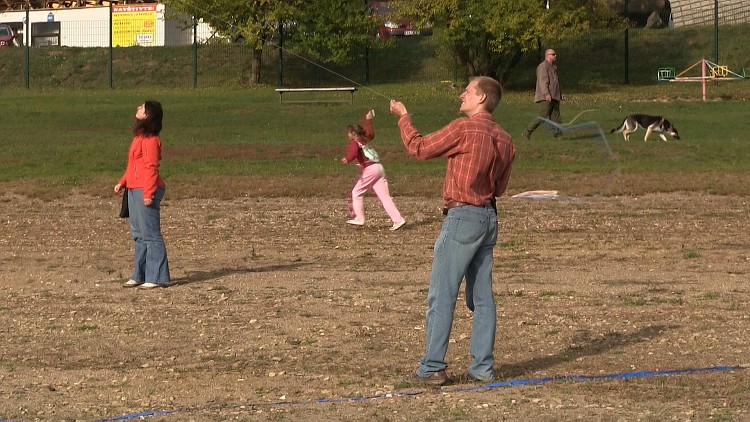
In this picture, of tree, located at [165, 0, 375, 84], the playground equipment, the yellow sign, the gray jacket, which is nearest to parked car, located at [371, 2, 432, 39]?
tree, located at [165, 0, 375, 84]

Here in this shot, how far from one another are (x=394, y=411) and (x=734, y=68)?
1386 inches

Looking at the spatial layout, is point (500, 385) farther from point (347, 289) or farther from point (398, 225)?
point (398, 225)

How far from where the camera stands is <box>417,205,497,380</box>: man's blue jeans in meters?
7.63

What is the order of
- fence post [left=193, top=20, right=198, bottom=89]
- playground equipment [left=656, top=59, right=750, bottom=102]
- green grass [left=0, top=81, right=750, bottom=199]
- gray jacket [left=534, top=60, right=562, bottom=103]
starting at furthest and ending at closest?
fence post [left=193, top=20, right=198, bottom=89] → playground equipment [left=656, top=59, right=750, bottom=102] → gray jacket [left=534, top=60, right=562, bottom=103] → green grass [left=0, top=81, right=750, bottom=199]

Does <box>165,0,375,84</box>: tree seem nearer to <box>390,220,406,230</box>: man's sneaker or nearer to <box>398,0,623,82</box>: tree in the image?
<box>398,0,623,82</box>: tree

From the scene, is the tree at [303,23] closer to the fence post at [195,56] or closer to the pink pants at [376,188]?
the fence post at [195,56]

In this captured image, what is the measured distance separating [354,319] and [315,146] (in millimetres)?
13800

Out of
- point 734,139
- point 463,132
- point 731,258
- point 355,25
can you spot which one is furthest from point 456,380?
point 355,25

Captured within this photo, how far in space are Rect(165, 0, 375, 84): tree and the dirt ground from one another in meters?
21.7

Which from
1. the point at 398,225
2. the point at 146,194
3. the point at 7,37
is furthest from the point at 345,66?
the point at 146,194

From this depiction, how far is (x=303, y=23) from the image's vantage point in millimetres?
39531

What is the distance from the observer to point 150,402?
758 cm

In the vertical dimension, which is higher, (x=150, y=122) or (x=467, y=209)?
(x=150, y=122)

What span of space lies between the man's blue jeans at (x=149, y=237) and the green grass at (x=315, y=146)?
21.2ft
